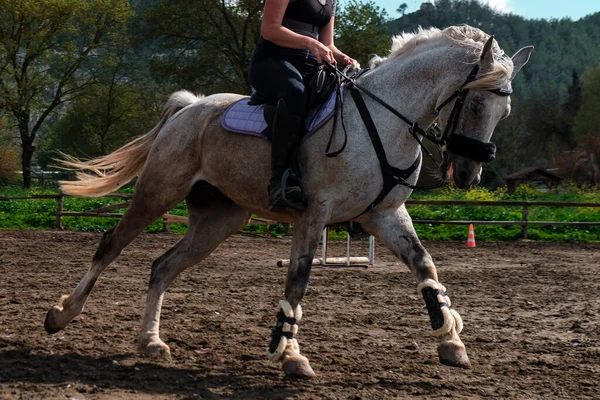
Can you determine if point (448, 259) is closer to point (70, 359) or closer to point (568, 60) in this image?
point (70, 359)

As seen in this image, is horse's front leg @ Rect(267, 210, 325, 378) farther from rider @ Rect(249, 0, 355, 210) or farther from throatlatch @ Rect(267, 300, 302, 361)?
rider @ Rect(249, 0, 355, 210)

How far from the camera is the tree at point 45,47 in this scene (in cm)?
4022

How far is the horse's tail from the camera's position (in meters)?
6.73

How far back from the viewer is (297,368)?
5.02m

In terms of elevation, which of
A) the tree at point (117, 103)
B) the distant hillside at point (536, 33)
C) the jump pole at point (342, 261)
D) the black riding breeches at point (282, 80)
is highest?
the distant hillside at point (536, 33)

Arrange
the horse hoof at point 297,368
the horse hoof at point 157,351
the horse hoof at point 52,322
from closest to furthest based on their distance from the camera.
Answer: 1. the horse hoof at point 297,368
2. the horse hoof at point 157,351
3. the horse hoof at point 52,322

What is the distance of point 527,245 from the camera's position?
17391 millimetres

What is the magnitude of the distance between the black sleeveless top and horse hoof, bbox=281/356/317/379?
2.18m

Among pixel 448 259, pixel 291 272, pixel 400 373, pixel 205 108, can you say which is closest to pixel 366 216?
pixel 291 272

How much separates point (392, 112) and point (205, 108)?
5.42 ft

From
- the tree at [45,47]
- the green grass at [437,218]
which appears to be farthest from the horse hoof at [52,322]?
the tree at [45,47]

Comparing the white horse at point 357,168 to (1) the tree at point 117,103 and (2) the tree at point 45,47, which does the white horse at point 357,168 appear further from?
(1) the tree at point 117,103

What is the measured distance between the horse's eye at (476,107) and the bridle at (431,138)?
0.21ft

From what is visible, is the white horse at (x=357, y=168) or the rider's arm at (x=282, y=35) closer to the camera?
the white horse at (x=357, y=168)
